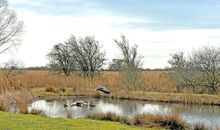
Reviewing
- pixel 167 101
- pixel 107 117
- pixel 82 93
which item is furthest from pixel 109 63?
pixel 107 117

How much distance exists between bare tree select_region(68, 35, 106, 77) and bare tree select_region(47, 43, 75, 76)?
155 cm

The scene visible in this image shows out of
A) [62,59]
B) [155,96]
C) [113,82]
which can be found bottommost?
[155,96]

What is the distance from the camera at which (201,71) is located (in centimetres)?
3469

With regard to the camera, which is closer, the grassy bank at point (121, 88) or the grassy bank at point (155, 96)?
the grassy bank at point (155, 96)

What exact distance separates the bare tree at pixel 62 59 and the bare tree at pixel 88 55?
5.09 ft

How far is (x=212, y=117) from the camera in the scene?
2302 centimetres

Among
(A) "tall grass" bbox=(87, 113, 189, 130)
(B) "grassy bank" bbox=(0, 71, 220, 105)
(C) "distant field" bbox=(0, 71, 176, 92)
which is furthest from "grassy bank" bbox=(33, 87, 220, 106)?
(A) "tall grass" bbox=(87, 113, 189, 130)

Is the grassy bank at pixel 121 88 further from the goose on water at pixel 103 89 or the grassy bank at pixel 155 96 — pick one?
the goose on water at pixel 103 89

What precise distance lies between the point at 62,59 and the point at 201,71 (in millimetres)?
28992

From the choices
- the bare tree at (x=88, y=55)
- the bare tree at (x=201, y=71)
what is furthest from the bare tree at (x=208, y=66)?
the bare tree at (x=88, y=55)

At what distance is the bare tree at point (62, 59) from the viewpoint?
58.2 m

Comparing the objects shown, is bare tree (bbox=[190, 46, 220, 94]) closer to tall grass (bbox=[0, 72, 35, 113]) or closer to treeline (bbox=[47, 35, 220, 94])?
treeline (bbox=[47, 35, 220, 94])

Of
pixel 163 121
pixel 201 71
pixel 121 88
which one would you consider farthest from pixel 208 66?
pixel 163 121

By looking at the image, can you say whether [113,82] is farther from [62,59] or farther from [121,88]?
[62,59]
